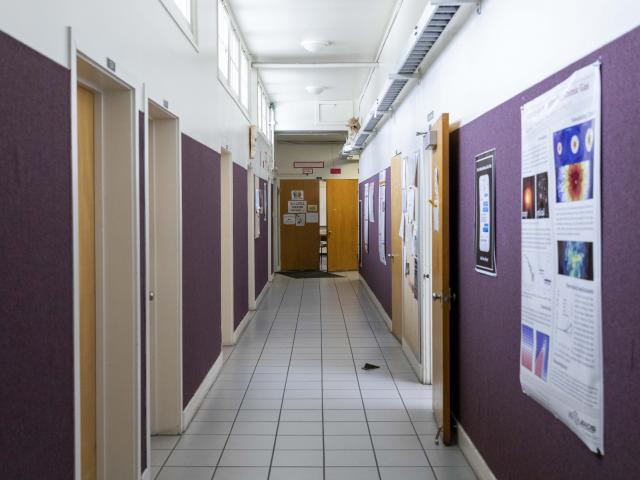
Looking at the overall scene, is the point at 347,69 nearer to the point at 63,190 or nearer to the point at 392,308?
the point at 392,308

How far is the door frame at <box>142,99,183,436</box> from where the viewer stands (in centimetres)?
384

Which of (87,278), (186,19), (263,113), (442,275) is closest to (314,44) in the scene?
(263,113)

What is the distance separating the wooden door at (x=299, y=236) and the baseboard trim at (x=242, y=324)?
19.8 ft

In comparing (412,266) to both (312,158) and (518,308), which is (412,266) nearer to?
(518,308)

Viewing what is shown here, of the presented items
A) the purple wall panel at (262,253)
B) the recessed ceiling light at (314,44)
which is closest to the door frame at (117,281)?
the recessed ceiling light at (314,44)

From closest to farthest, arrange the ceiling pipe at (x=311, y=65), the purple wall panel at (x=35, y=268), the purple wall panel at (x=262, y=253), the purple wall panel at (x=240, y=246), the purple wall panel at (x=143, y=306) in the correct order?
the purple wall panel at (x=35, y=268)
the purple wall panel at (x=143, y=306)
the purple wall panel at (x=240, y=246)
the ceiling pipe at (x=311, y=65)
the purple wall panel at (x=262, y=253)

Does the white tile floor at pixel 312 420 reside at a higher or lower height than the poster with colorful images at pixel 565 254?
lower

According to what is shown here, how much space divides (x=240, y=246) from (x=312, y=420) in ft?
12.2

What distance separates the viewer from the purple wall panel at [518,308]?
5.46 ft

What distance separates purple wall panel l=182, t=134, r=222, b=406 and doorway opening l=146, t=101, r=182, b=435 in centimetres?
→ 18

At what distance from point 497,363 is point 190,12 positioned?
332cm

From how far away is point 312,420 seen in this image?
4254mm

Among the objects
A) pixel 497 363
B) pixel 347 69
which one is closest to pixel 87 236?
pixel 497 363

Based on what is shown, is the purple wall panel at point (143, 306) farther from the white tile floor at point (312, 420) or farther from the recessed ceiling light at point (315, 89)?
the recessed ceiling light at point (315, 89)
